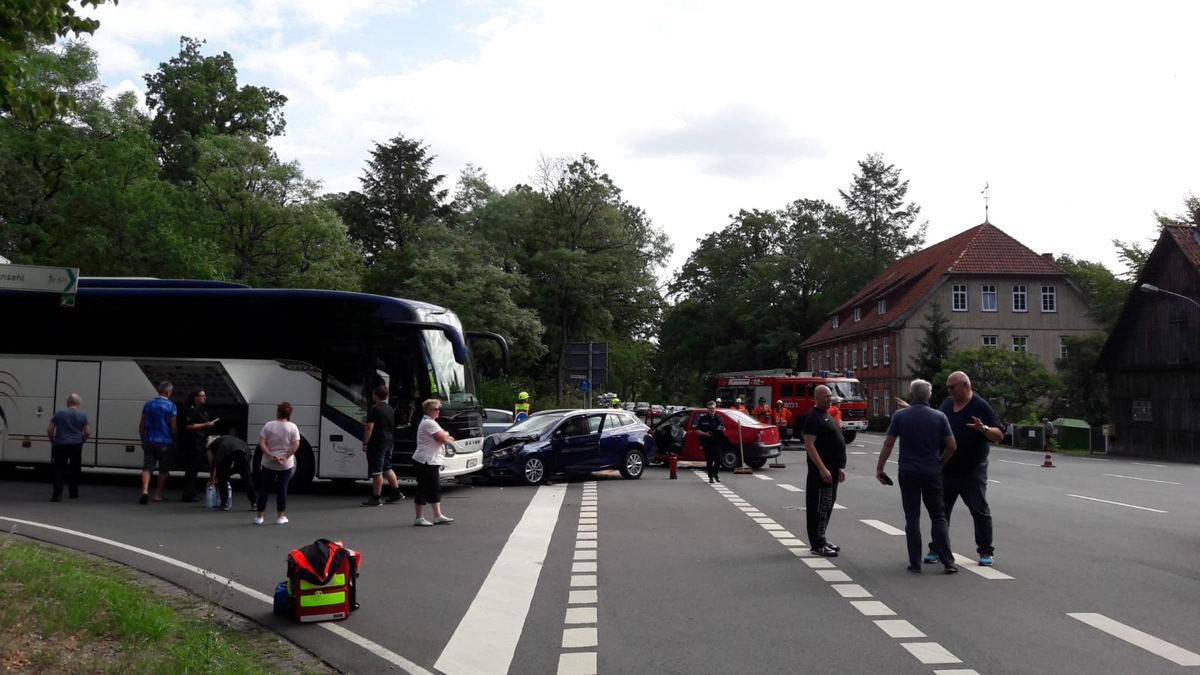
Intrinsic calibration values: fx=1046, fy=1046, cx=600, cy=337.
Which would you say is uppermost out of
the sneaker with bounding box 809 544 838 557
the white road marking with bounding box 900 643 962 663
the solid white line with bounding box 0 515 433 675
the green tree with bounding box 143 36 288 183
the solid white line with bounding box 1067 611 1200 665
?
the green tree with bounding box 143 36 288 183

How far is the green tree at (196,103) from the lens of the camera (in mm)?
56719

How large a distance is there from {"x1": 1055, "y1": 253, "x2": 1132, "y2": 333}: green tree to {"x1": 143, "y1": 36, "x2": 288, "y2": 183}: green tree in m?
50.6

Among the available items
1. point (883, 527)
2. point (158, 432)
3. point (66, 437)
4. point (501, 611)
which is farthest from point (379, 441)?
point (501, 611)

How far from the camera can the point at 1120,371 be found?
47.9 metres

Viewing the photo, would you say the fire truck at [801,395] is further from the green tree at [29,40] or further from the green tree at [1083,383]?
the green tree at [29,40]

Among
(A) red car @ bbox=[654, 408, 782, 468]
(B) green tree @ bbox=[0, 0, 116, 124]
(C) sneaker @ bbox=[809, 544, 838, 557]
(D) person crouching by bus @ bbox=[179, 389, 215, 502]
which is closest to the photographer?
(B) green tree @ bbox=[0, 0, 116, 124]

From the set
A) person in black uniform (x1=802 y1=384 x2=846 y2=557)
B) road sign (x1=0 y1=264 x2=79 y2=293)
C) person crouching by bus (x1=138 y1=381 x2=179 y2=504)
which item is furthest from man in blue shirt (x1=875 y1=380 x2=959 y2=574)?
person crouching by bus (x1=138 y1=381 x2=179 y2=504)

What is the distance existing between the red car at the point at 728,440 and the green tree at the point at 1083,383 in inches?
1242

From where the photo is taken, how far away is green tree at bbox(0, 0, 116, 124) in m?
7.28

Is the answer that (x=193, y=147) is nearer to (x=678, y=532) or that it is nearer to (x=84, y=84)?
(x=84, y=84)

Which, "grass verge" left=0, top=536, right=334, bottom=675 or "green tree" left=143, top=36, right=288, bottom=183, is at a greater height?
"green tree" left=143, top=36, right=288, bottom=183

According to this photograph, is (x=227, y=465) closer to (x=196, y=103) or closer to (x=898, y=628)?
(x=898, y=628)

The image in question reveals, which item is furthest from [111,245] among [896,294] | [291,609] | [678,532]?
[896,294]

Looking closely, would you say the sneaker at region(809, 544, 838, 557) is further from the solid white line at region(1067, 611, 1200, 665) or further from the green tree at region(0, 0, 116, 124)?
the green tree at region(0, 0, 116, 124)
